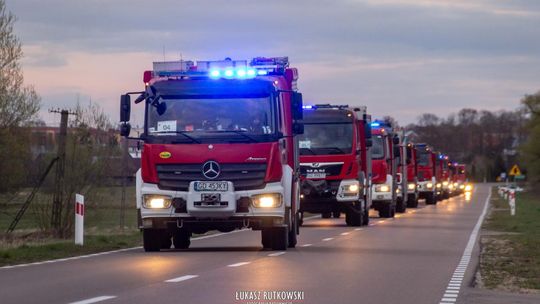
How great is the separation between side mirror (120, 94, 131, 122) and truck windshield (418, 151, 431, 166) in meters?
45.7

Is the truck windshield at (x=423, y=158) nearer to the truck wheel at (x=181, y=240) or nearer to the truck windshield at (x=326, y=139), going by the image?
the truck windshield at (x=326, y=139)

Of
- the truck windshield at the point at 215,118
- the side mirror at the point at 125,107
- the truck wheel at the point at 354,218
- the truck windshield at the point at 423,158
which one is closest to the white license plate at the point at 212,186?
the truck windshield at the point at 215,118

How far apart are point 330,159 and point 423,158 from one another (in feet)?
116

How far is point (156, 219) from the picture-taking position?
20.2 metres

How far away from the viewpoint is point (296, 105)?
68.3 ft

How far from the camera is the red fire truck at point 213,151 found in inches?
778

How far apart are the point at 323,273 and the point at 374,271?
3.16ft

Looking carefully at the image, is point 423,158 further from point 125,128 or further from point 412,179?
point 125,128

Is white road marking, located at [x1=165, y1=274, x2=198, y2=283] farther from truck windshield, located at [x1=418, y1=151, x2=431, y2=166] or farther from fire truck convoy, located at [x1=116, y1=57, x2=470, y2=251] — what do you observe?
truck windshield, located at [x1=418, y1=151, x2=431, y2=166]

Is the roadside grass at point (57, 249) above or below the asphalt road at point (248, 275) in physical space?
above

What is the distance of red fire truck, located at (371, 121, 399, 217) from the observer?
40.4m

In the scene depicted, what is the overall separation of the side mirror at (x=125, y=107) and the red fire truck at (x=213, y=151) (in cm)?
2

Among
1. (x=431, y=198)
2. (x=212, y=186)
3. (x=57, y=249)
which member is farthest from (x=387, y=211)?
(x=431, y=198)

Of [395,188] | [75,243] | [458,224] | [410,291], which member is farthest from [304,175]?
[410,291]
